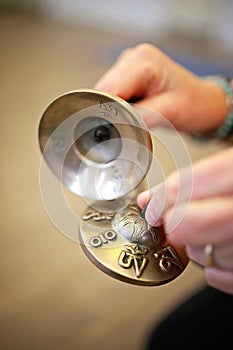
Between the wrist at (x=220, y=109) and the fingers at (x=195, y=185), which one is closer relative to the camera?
the fingers at (x=195, y=185)

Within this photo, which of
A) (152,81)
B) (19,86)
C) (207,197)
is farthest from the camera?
(19,86)

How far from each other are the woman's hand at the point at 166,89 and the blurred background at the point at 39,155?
63 mm

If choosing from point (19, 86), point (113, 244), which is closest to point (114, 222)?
point (113, 244)

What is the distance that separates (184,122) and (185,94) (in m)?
0.03

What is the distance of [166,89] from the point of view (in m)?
0.58

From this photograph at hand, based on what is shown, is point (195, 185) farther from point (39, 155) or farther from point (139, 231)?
point (39, 155)

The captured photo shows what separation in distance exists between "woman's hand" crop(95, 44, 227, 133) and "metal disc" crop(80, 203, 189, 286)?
163mm

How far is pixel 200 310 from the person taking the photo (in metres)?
0.64

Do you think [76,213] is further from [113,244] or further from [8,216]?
[8,216]

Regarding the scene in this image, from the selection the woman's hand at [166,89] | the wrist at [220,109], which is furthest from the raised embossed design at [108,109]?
the wrist at [220,109]

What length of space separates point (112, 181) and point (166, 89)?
0.22 m

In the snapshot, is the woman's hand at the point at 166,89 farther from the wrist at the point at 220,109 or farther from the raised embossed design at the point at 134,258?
the raised embossed design at the point at 134,258

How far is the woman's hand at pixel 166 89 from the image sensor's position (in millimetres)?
520

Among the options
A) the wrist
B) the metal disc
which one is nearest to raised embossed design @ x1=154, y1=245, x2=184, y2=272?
the metal disc
